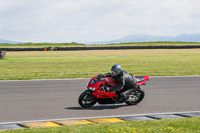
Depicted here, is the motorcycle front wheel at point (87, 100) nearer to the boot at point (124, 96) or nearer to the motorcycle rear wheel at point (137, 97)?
the boot at point (124, 96)

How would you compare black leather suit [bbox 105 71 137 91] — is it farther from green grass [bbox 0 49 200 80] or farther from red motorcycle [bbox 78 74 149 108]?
green grass [bbox 0 49 200 80]

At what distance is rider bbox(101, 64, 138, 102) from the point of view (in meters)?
9.66

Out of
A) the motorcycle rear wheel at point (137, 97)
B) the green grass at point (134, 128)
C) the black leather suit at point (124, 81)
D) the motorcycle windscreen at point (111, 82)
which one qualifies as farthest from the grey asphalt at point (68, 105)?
the green grass at point (134, 128)

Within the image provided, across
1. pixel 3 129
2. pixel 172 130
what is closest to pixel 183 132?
pixel 172 130

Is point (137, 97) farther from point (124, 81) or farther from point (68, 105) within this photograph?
point (68, 105)

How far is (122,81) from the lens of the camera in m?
9.74

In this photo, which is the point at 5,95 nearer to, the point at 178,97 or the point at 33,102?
the point at 33,102

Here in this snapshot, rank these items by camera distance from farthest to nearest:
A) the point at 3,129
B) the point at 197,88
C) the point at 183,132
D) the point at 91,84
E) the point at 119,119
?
the point at 197,88, the point at 91,84, the point at 119,119, the point at 3,129, the point at 183,132

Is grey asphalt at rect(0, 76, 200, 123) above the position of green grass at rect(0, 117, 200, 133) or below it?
below

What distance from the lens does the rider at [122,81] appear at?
31.7 ft

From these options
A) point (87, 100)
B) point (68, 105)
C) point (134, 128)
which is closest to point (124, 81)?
point (87, 100)

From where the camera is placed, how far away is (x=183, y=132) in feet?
20.8

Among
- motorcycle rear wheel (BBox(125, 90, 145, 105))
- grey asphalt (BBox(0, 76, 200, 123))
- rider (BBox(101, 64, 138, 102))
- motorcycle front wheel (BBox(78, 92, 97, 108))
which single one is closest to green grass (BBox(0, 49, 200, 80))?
grey asphalt (BBox(0, 76, 200, 123))

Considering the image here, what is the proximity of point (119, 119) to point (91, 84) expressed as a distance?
178 cm
